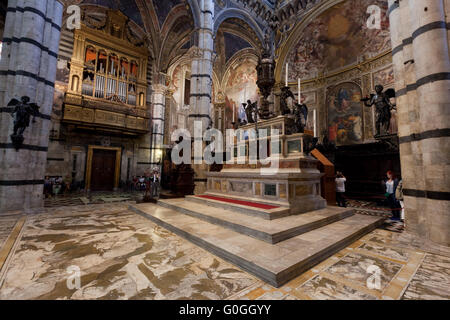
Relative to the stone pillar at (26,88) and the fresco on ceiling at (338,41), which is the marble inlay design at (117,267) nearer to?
the stone pillar at (26,88)

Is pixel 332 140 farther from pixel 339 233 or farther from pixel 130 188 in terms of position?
pixel 130 188

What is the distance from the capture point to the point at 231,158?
23.3ft

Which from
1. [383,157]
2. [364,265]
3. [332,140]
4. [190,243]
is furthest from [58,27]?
[383,157]

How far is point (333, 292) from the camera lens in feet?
6.50

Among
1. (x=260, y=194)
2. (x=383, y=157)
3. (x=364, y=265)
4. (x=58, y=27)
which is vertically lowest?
(x=364, y=265)

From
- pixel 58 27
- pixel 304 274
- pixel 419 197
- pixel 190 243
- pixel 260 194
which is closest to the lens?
pixel 304 274

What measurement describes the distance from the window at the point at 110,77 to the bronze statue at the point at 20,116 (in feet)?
24.0

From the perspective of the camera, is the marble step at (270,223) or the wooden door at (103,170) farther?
the wooden door at (103,170)

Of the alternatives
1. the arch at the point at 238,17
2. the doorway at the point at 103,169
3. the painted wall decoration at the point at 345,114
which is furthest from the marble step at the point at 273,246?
the arch at the point at 238,17

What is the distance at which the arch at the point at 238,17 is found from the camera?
39.2ft

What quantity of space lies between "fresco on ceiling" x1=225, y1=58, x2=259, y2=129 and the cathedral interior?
3298mm

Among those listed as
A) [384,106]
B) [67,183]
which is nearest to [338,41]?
[384,106]

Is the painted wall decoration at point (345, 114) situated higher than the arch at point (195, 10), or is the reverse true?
the arch at point (195, 10)

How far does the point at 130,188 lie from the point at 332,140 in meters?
14.8
